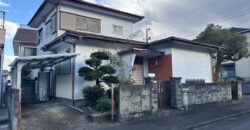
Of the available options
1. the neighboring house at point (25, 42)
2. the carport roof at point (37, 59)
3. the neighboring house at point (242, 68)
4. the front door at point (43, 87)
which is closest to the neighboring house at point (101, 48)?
the front door at point (43, 87)

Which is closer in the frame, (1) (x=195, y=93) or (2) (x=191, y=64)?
(1) (x=195, y=93)

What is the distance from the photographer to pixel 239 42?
1961 cm

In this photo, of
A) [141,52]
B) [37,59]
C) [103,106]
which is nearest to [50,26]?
[37,59]

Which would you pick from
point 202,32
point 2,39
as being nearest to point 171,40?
point 2,39

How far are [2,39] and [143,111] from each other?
386 inches

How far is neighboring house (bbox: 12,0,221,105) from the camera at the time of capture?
9211 millimetres

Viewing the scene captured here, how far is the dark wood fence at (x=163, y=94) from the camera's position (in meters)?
8.20

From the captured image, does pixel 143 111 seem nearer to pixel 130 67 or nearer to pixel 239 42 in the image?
pixel 130 67

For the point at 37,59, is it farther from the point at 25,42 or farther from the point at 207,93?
the point at 25,42

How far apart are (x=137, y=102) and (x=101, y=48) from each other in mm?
4495

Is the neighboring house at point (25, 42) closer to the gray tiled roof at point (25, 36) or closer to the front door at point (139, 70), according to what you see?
the gray tiled roof at point (25, 36)

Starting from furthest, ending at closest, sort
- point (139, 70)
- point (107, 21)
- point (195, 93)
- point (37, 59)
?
point (107, 21), point (139, 70), point (195, 93), point (37, 59)

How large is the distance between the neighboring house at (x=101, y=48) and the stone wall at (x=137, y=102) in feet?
8.14

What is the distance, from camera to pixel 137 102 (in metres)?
Result: 6.82
